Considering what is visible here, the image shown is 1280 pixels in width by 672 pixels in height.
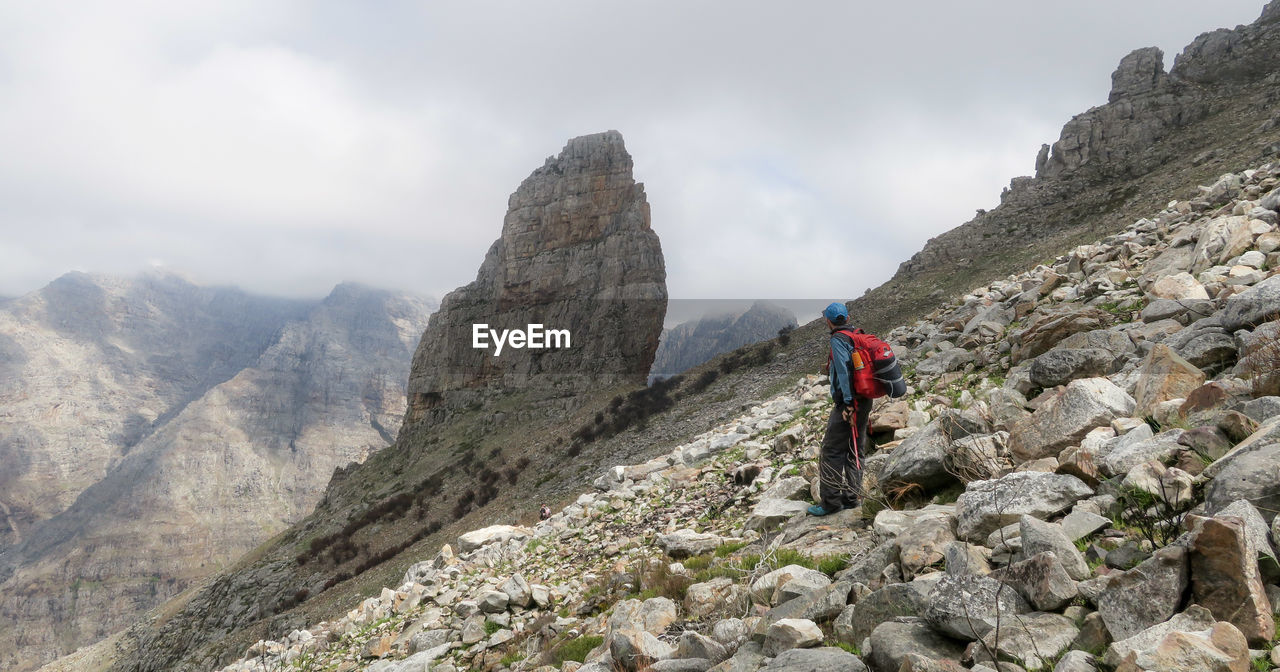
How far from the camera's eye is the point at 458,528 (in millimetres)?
25891

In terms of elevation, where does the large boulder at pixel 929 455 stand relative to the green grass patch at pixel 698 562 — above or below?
above


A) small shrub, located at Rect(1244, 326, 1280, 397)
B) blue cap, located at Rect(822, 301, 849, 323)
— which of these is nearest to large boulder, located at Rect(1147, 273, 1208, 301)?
small shrub, located at Rect(1244, 326, 1280, 397)

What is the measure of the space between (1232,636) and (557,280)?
67694mm

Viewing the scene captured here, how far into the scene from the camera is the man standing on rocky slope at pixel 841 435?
6.64 m

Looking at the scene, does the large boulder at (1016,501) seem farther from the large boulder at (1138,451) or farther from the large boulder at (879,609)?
the large boulder at (879,609)

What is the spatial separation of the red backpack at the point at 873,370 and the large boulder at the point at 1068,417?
127 cm

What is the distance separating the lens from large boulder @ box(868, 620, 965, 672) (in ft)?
9.48

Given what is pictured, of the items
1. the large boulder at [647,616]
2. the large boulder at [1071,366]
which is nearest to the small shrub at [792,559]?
the large boulder at [647,616]

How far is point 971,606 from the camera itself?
2.91 metres

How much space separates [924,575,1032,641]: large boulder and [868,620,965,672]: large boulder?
5 centimetres

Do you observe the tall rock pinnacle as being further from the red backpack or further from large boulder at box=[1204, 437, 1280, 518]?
large boulder at box=[1204, 437, 1280, 518]

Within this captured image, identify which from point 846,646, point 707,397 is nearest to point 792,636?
point 846,646

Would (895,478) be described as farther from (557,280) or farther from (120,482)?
(120,482)

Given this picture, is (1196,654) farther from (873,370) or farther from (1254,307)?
(1254,307)
